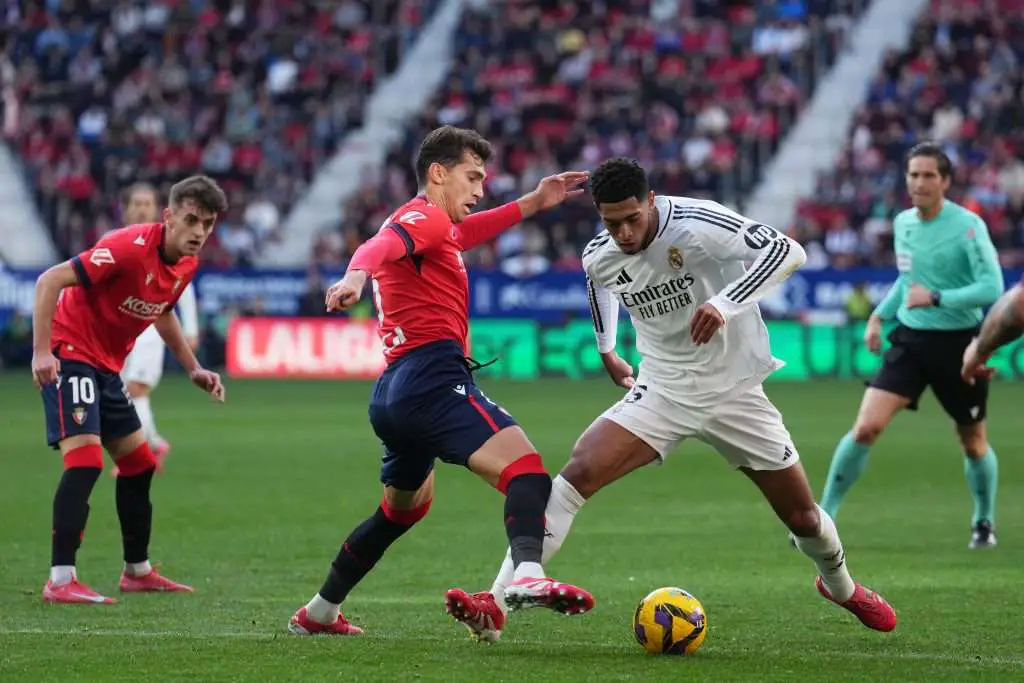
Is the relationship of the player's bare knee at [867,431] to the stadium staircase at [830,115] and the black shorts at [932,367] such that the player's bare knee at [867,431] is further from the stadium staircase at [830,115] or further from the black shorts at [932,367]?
the stadium staircase at [830,115]

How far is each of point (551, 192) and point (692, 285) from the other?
907 millimetres

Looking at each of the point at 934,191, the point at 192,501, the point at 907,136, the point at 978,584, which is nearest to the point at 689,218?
the point at 978,584

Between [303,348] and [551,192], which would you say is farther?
[303,348]

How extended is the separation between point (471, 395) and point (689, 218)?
1249 millimetres

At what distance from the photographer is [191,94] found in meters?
39.5

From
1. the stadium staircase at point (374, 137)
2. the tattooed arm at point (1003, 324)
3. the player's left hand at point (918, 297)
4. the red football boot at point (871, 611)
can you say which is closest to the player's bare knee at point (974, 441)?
the player's left hand at point (918, 297)

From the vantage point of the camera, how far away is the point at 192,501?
13852 millimetres

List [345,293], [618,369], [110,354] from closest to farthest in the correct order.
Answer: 1. [345,293]
2. [618,369]
3. [110,354]

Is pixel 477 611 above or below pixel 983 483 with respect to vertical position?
above

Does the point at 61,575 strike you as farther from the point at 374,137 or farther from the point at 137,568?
the point at 374,137

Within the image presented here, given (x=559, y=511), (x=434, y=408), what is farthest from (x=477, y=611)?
(x=434, y=408)

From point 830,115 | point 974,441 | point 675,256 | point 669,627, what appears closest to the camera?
point 669,627

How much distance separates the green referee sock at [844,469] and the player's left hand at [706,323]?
4459 mm

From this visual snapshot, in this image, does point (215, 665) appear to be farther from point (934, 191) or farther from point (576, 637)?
point (934, 191)
